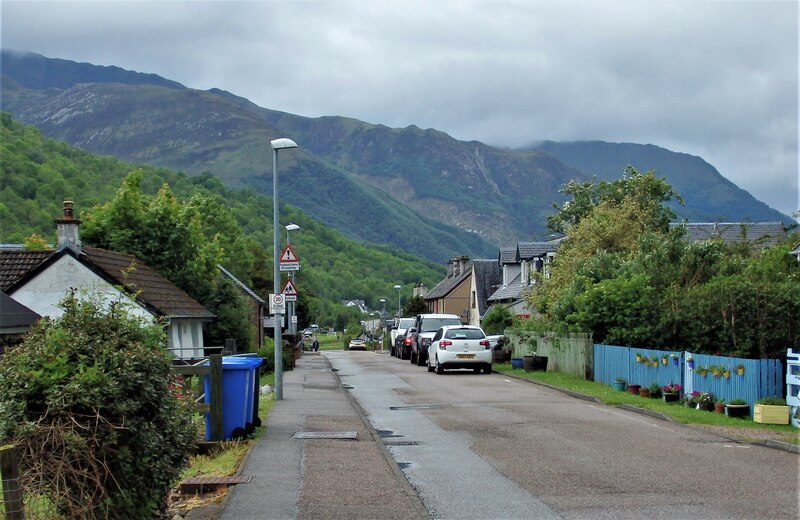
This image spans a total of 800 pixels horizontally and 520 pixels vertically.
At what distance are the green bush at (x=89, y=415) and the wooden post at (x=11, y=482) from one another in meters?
0.61

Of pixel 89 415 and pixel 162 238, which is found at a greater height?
pixel 162 238

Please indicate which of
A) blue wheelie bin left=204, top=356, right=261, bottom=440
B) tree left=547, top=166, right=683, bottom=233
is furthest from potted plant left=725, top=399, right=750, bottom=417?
tree left=547, top=166, right=683, bottom=233

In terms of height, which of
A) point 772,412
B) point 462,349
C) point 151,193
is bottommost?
point 772,412

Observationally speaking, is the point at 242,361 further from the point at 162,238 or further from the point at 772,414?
the point at 162,238

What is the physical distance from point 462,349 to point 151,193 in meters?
58.3

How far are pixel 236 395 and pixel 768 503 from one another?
7.22 metres

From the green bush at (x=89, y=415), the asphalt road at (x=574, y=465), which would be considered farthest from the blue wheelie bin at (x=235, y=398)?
the green bush at (x=89, y=415)

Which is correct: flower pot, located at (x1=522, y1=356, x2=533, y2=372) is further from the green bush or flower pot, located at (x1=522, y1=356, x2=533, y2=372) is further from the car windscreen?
the green bush

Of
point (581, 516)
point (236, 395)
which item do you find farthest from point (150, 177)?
point (581, 516)

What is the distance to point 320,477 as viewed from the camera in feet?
33.4

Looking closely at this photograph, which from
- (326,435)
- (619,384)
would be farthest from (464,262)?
(326,435)

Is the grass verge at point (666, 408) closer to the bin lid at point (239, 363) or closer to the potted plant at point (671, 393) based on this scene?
the potted plant at point (671, 393)

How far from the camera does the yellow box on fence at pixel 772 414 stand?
15.2 meters

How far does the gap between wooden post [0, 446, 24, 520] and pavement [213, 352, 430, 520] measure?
2487 mm
